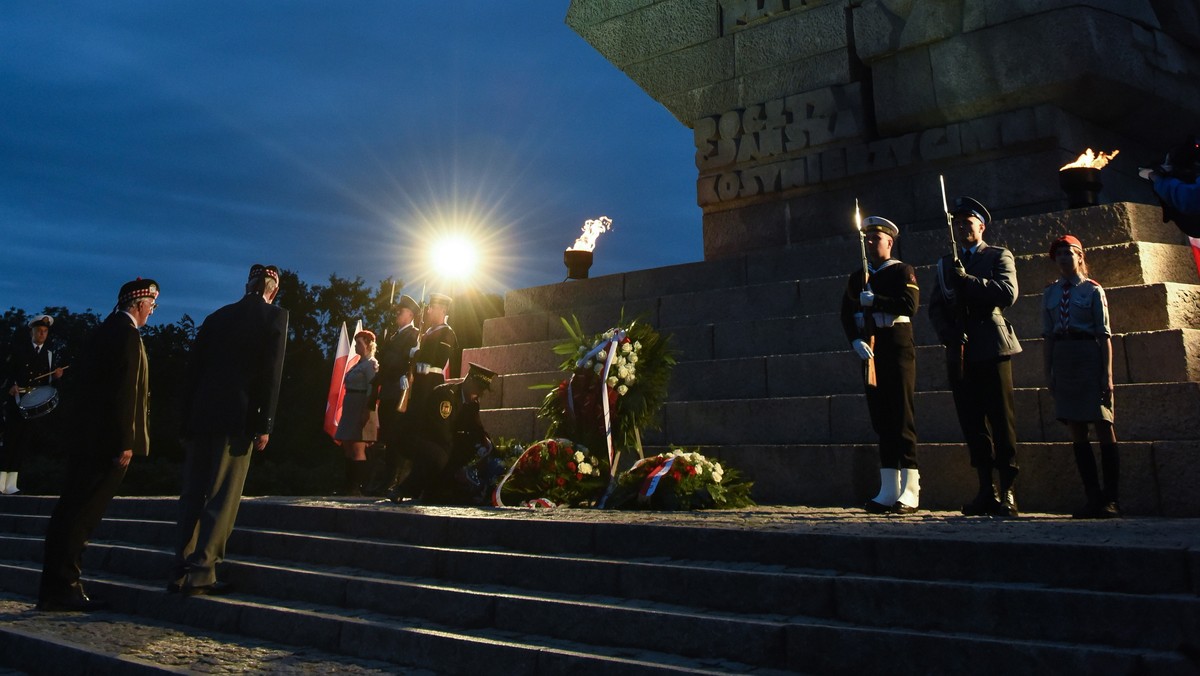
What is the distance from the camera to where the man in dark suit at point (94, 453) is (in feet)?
19.5

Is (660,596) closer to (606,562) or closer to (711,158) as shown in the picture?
(606,562)

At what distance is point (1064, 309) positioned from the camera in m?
6.14

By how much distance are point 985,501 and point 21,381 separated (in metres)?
12.2

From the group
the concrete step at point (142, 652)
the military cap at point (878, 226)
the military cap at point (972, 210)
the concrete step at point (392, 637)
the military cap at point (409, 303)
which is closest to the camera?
the concrete step at point (392, 637)

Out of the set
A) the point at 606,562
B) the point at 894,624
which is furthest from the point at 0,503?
the point at 894,624

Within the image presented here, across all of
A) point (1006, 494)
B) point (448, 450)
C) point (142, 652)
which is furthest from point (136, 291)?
point (1006, 494)

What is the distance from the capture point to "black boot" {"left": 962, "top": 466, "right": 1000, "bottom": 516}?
6090 millimetres

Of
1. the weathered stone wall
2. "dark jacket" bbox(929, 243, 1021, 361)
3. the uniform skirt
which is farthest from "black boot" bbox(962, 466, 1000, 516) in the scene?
the weathered stone wall

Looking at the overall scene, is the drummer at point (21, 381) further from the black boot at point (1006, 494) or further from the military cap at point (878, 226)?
the black boot at point (1006, 494)

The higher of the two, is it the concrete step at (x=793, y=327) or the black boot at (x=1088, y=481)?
the concrete step at (x=793, y=327)

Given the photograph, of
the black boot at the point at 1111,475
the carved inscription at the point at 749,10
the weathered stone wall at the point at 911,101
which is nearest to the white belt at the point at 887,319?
the black boot at the point at 1111,475

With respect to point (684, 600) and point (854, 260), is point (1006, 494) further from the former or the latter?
point (854, 260)

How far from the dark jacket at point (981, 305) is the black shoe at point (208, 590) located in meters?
5.91

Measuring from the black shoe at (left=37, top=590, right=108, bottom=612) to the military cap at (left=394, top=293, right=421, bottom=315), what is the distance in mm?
4591
